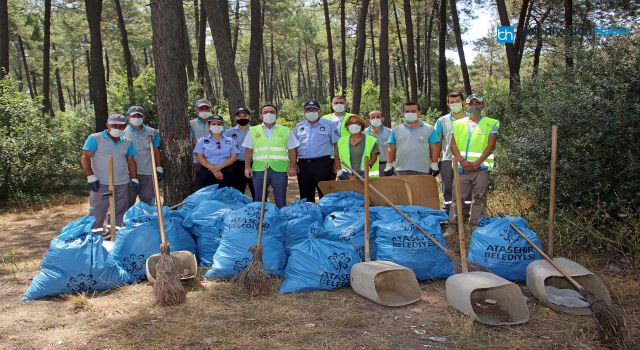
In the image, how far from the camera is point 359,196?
5.39 m

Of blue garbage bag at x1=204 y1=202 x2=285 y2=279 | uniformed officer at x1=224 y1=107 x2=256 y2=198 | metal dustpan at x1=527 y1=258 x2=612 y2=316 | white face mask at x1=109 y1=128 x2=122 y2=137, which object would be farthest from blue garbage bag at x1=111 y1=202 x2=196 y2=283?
metal dustpan at x1=527 y1=258 x2=612 y2=316

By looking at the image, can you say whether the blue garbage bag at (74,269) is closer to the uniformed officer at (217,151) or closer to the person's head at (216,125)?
the uniformed officer at (217,151)

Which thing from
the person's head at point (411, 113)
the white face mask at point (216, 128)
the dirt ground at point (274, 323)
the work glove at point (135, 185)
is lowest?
the dirt ground at point (274, 323)

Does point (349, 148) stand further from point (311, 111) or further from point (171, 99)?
point (171, 99)

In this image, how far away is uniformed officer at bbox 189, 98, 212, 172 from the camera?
271 inches

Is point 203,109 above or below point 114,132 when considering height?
above

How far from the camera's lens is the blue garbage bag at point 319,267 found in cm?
426

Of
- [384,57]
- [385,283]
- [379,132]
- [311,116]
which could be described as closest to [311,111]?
[311,116]

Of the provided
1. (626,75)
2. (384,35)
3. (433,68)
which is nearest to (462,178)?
(626,75)

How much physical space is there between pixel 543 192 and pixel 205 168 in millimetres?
4096

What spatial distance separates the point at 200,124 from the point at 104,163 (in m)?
1.62

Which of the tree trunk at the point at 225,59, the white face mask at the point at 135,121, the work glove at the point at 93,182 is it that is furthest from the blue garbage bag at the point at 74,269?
the tree trunk at the point at 225,59

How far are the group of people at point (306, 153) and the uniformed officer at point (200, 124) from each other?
0.52 metres

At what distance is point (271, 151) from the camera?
5.80 metres
